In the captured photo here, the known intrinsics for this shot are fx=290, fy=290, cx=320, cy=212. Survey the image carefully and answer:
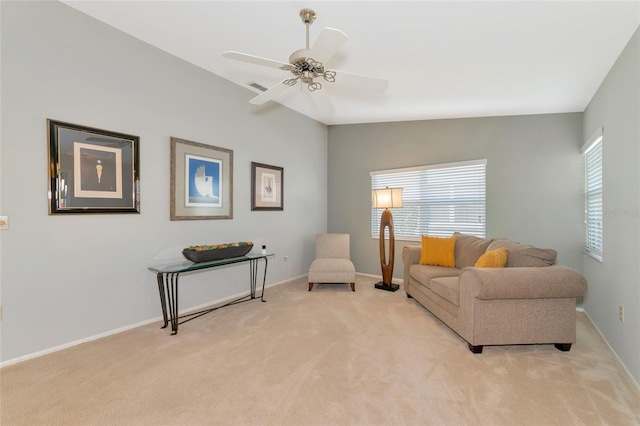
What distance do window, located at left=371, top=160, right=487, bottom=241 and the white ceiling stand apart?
46.0 inches

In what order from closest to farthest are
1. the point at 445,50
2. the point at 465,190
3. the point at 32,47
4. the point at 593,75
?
the point at 32,47 < the point at 445,50 < the point at 593,75 < the point at 465,190

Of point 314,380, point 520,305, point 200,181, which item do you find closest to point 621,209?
point 520,305

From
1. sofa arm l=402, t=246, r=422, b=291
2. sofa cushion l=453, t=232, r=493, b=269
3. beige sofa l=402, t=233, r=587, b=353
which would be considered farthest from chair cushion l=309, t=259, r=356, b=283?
beige sofa l=402, t=233, r=587, b=353

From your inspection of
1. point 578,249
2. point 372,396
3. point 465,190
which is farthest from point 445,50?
point 578,249

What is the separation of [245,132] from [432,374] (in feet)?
11.4

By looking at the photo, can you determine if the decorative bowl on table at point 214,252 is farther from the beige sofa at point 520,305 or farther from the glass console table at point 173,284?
the beige sofa at point 520,305

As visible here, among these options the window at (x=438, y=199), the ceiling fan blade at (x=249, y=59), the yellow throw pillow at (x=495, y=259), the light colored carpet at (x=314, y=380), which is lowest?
the light colored carpet at (x=314, y=380)

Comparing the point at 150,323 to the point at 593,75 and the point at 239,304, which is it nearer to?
the point at 239,304

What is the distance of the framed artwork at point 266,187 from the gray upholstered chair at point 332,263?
0.93 meters

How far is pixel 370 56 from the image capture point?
113 inches

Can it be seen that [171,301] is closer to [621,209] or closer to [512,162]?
[621,209]

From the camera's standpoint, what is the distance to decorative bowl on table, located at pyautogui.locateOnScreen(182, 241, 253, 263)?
2.98 metres

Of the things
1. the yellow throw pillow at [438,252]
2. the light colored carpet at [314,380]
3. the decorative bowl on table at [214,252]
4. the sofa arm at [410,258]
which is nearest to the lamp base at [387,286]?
the sofa arm at [410,258]

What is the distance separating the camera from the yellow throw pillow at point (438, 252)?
145 inches
